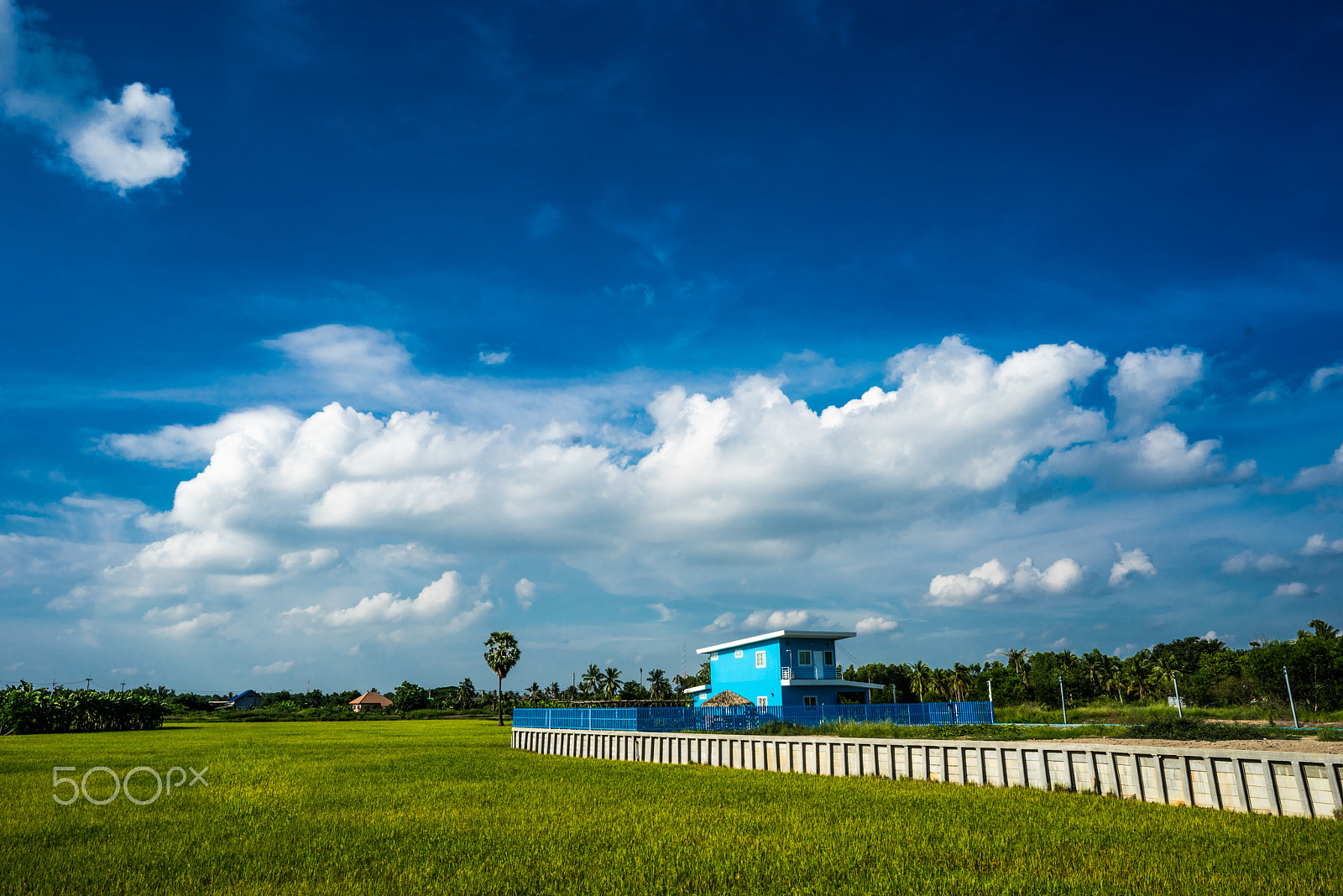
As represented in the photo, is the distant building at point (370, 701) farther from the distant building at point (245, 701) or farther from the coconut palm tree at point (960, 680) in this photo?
the coconut palm tree at point (960, 680)

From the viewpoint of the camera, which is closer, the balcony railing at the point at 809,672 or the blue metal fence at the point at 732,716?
the blue metal fence at the point at 732,716

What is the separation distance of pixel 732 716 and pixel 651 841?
25917mm

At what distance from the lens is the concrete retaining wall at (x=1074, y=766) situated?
14875mm

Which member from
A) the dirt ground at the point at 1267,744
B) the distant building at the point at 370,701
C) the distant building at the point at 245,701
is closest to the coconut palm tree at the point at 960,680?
the dirt ground at the point at 1267,744

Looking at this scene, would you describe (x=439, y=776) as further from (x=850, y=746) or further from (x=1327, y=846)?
(x=1327, y=846)

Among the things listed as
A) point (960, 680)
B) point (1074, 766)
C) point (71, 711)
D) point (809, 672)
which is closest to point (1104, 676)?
point (960, 680)

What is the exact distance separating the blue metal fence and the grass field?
14052 mm

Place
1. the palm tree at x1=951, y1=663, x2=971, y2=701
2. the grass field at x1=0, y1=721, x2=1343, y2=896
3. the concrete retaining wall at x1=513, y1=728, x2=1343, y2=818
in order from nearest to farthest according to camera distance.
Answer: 1. the grass field at x1=0, y1=721, x2=1343, y2=896
2. the concrete retaining wall at x1=513, y1=728, x2=1343, y2=818
3. the palm tree at x1=951, y1=663, x2=971, y2=701

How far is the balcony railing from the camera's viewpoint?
51.8 m

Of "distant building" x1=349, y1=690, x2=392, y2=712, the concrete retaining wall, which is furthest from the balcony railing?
"distant building" x1=349, y1=690, x2=392, y2=712

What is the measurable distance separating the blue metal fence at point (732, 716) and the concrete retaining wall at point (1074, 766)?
185 inches

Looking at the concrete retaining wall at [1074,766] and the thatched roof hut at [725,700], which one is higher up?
the thatched roof hut at [725,700]

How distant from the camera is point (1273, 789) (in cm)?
1506

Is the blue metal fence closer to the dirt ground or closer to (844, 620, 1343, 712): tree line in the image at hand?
the dirt ground
